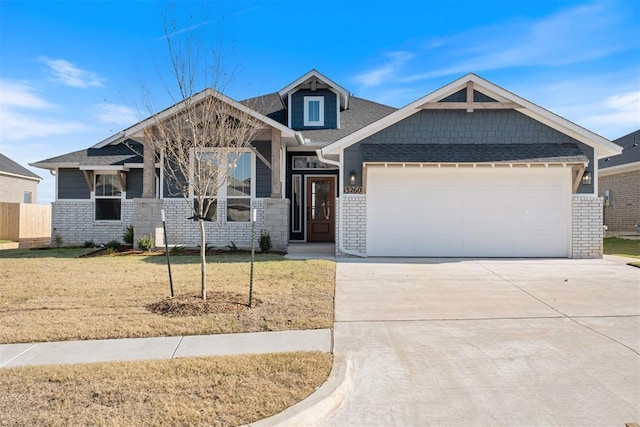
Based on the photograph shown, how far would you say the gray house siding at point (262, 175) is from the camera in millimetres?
14398

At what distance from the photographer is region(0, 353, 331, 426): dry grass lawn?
331cm

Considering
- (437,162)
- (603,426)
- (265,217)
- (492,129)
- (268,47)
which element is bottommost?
(603,426)

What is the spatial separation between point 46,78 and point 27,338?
28.9 ft

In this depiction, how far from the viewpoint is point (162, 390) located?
379 centimetres

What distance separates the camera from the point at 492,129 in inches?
503

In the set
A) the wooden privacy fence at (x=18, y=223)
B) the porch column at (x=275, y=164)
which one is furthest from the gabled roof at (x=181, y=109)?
the wooden privacy fence at (x=18, y=223)

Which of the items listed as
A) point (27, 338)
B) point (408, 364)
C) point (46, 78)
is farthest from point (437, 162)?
point (46, 78)

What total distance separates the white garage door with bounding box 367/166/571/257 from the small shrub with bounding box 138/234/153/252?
278 inches

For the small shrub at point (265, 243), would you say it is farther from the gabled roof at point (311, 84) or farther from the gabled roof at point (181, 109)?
the gabled roof at point (311, 84)

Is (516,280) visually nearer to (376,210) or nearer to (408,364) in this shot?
(376,210)

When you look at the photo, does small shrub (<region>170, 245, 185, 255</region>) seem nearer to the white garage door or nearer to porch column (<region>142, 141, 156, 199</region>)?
porch column (<region>142, 141, 156, 199</region>)

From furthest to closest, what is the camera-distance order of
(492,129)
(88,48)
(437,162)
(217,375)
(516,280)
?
(492,129) < (437,162) < (88,48) < (516,280) < (217,375)

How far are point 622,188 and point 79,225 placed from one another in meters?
25.8

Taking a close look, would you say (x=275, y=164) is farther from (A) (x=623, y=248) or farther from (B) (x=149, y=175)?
(A) (x=623, y=248)
